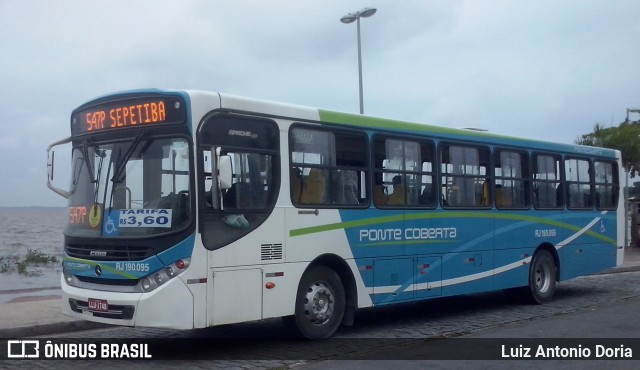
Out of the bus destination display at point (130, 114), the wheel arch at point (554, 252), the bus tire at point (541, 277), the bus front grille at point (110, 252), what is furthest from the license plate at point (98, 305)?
the wheel arch at point (554, 252)

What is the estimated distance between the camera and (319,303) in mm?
10672

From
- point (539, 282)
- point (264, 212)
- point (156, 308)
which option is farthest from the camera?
point (539, 282)

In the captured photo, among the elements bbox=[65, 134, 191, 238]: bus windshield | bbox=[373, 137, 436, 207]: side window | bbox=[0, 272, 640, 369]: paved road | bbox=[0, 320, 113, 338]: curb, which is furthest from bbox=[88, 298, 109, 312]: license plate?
bbox=[373, 137, 436, 207]: side window

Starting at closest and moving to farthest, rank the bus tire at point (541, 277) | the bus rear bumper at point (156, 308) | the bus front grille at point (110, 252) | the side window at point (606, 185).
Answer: the bus rear bumper at point (156, 308)
the bus front grille at point (110, 252)
the bus tire at point (541, 277)
the side window at point (606, 185)

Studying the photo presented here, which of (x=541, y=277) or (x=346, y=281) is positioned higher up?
(x=346, y=281)

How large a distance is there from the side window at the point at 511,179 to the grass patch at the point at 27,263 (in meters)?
16.0

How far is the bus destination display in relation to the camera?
9328mm

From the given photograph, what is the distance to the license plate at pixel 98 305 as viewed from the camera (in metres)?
9.20

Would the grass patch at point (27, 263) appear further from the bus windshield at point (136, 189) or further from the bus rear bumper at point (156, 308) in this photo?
the bus rear bumper at point (156, 308)

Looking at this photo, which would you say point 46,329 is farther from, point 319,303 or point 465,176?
point 465,176

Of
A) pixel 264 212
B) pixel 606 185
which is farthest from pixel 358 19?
pixel 264 212

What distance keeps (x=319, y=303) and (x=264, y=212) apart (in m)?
1.62

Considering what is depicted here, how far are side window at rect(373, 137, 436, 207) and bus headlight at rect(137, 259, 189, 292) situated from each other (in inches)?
144

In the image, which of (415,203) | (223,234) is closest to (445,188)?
(415,203)
